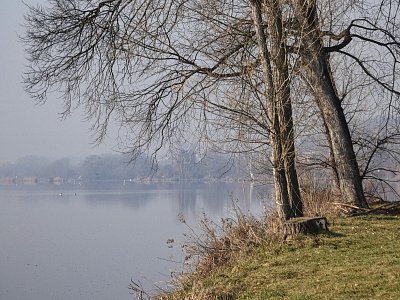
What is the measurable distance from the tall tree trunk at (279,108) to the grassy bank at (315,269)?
40.4 inches

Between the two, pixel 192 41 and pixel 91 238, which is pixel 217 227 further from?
pixel 91 238

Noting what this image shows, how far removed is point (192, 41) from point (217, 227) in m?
4.41

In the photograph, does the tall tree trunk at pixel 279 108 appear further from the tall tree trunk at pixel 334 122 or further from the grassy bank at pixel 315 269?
the tall tree trunk at pixel 334 122

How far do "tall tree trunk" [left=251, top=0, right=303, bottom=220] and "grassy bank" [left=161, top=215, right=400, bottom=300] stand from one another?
40.4 inches

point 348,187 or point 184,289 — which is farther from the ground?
point 348,187

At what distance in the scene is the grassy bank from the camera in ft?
21.8

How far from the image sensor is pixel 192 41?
43.2 feet

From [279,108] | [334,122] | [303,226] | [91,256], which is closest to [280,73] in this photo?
[279,108]

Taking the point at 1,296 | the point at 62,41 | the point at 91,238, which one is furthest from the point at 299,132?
the point at 91,238

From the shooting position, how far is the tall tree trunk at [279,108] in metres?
10.0

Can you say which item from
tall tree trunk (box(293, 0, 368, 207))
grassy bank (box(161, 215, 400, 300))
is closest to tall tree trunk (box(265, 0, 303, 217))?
grassy bank (box(161, 215, 400, 300))

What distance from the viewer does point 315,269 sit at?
7832 millimetres

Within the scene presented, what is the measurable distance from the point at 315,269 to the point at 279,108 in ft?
10.5

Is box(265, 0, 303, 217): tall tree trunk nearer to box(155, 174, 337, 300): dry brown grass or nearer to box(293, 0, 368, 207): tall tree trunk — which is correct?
box(155, 174, 337, 300): dry brown grass
